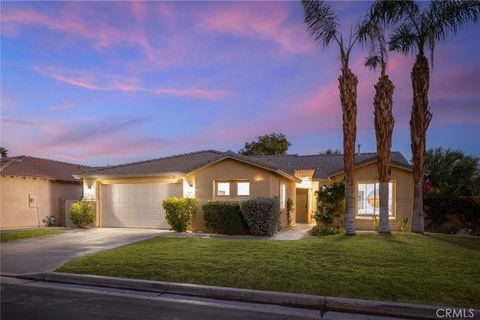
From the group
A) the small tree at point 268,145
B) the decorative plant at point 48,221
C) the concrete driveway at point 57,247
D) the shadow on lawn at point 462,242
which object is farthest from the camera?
the small tree at point 268,145

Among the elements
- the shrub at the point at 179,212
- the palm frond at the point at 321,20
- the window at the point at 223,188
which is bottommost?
the shrub at the point at 179,212

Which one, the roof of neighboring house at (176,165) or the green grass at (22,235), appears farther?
the roof of neighboring house at (176,165)

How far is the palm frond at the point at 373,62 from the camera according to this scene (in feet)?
54.9

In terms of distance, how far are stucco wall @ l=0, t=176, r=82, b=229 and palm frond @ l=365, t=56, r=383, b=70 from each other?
18.9m

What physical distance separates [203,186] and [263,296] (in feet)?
38.6

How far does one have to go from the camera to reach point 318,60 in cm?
1694

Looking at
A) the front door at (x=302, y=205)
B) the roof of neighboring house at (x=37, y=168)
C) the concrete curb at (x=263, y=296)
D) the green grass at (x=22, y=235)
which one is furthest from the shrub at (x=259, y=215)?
the roof of neighboring house at (x=37, y=168)

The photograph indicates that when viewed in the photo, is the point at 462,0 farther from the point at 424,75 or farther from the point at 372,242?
the point at 372,242

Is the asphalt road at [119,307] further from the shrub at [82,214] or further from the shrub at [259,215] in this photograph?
the shrub at [82,214]

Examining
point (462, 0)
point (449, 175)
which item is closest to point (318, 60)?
point (462, 0)

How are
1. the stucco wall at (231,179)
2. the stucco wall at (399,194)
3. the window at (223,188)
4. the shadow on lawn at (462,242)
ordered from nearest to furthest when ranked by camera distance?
1. the shadow on lawn at (462,242)
2. the stucco wall at (231,179)
3. the stucco wall at (399,194)
4. the window at (223,188)

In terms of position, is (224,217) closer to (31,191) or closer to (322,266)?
(322,266)

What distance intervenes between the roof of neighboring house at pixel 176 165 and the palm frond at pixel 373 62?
5.97m

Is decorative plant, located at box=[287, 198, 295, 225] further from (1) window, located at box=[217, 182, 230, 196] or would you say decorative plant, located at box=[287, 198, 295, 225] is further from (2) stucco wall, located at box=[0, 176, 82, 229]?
(2) stucco wall, located at box=[0, 176, 82, 229]
